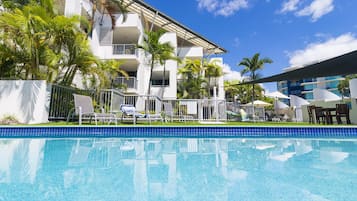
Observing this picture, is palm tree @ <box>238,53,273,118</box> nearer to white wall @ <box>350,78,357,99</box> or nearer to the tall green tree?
the tall green tree

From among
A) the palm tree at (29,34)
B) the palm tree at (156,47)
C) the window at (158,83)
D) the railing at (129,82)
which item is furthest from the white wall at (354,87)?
the window at (158,83)

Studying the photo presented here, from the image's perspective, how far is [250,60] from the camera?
1973cm

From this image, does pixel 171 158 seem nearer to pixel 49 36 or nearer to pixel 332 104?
pixel 49 36

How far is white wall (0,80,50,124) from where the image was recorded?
689cm

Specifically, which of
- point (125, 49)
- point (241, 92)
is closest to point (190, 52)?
point (125, 49)

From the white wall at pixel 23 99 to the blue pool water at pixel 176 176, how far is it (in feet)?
12.1

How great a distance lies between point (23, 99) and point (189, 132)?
238 inches

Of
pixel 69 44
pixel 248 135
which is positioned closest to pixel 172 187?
pixel 248 135

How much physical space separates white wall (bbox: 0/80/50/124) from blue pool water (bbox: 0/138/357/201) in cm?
368

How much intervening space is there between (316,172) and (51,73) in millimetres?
8983

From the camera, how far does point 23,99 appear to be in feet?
22.9

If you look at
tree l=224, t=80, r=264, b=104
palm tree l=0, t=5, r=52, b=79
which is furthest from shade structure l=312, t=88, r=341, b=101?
tree l=224, t=80, r=264, b=104

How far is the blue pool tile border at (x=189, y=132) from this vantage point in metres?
5.83

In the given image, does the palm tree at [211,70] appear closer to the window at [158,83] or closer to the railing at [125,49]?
the window at [158,83]
